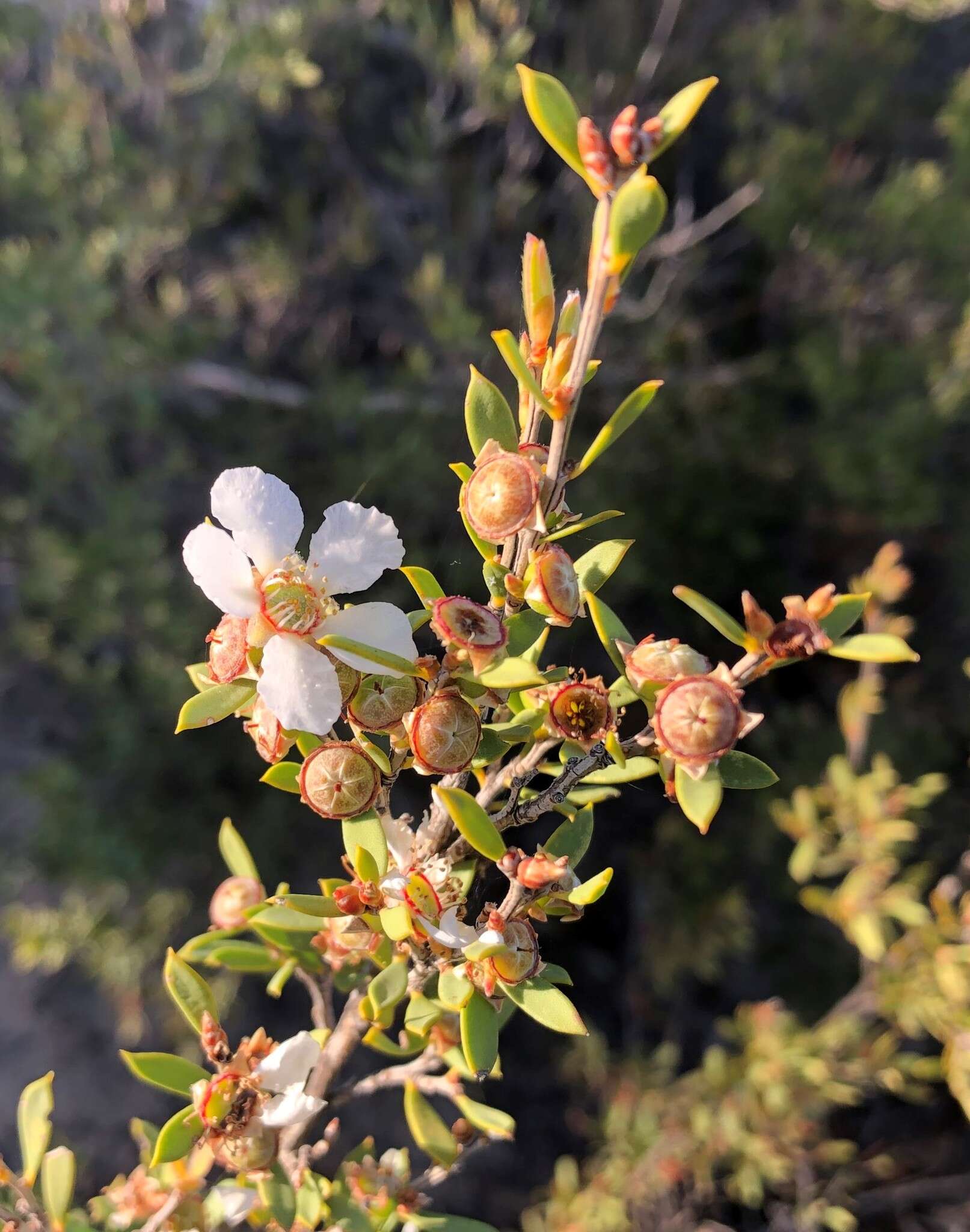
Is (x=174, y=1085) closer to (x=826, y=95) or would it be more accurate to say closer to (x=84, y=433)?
(x=84, y=433)

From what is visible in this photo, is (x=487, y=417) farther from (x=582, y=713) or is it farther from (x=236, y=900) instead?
(x=236, y=900)

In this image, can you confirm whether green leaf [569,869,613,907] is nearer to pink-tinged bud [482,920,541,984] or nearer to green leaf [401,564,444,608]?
pink-tinged bud [482,920,541,984]

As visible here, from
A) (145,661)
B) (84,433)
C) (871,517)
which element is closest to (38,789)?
(145,661)

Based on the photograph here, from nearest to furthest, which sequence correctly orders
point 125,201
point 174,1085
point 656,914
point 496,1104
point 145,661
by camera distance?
1. point 174,1085
2. point 145,661
3. point 125,201
4. point 656,914
5. point 496,1104

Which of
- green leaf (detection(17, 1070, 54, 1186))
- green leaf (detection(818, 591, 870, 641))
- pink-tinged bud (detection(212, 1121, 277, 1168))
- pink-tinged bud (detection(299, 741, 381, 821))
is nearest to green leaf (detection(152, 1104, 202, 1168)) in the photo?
pink-tinged bud (detection(212, 1121, 277, 1168))

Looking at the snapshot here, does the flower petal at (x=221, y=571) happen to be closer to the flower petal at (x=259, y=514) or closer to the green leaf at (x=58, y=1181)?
the flower petal at (x=259, y=514)

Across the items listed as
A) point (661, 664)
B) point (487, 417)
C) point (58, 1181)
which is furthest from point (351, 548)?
point (58, 1181)

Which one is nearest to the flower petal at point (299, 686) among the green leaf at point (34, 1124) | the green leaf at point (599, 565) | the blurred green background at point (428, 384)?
the green leaf at point (599, 565)

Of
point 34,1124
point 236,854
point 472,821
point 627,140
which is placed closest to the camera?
point 627,140
